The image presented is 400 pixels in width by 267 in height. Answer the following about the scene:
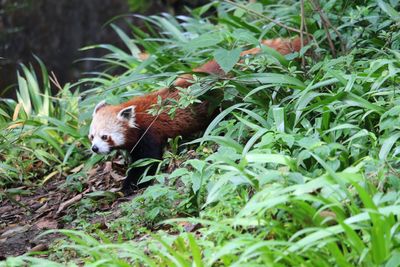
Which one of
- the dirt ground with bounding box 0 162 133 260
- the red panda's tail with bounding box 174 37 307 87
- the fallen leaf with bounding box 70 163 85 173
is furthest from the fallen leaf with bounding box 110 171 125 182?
the red panda's tail with bounding box 174 37 307 87

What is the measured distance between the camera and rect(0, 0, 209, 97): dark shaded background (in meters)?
10.9

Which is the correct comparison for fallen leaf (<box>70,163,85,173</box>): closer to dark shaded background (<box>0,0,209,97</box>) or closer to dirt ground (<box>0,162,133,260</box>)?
dirt ground (<box>0,162,133,260</box>)

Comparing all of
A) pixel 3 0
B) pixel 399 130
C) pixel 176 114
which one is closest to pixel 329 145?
pixel 399 130

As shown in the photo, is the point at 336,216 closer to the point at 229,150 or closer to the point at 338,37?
the point at 229,150

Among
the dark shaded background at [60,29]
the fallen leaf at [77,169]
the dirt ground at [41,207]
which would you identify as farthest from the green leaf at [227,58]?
the dark shaded background at [60,29]

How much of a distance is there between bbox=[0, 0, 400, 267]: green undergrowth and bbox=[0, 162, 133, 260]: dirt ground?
0.17 metres

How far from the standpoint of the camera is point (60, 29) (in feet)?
41.1

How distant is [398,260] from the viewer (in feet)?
10.0

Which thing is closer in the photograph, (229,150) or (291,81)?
(229,150)

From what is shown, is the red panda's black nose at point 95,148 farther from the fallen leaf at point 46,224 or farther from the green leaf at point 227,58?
the green leaf at point 227,58

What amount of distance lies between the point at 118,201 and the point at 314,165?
1.70 m

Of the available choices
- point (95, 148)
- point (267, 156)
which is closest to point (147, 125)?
point (95, 148)

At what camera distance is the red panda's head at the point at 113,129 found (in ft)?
18.2

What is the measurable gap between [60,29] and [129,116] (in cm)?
740
